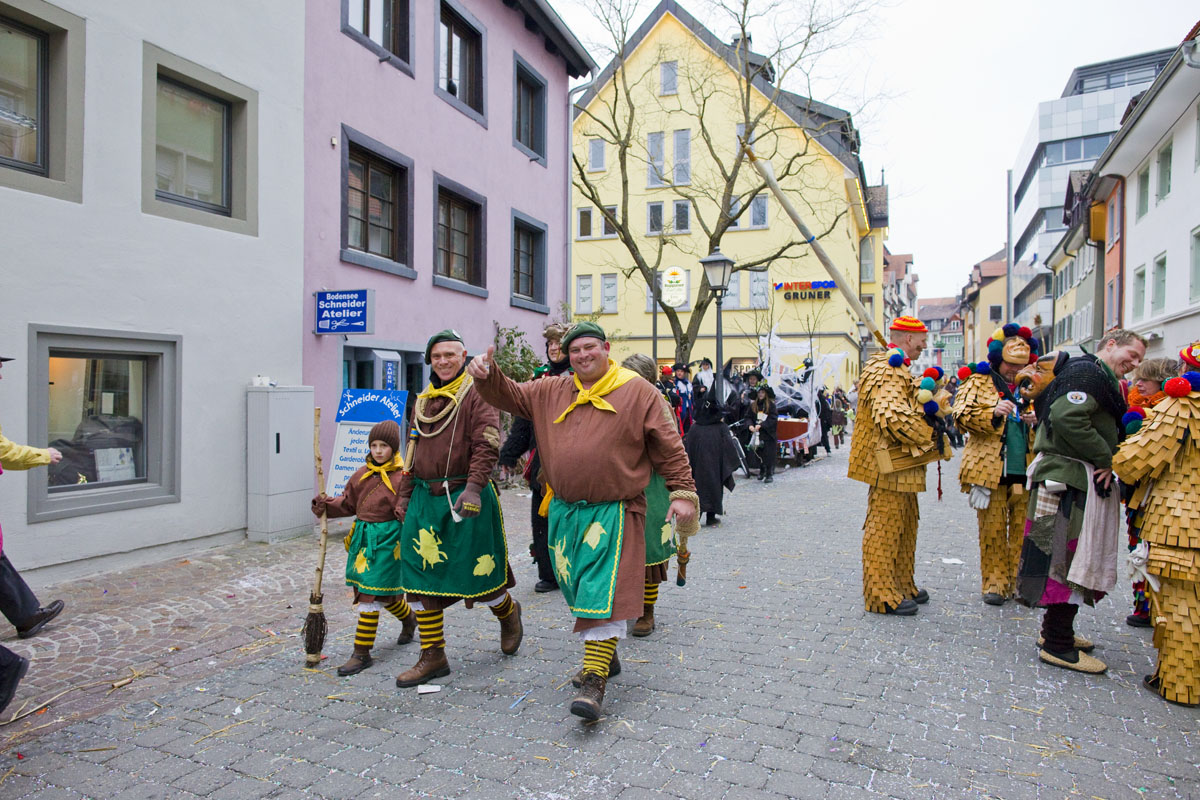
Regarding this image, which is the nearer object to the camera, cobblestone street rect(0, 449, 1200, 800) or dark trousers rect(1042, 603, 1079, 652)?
cobblestone street rect(0, 449, 1200, 800)

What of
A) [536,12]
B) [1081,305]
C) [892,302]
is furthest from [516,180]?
[892,302]

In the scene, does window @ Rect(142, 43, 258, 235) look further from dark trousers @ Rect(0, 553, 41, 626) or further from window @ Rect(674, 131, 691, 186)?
window @ Rect(674, 131, 691, 186)

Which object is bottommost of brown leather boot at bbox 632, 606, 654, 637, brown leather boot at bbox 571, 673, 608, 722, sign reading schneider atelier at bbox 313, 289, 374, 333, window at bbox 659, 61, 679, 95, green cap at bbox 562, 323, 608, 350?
brown leather boot at bbox 632, 606, 654, 637

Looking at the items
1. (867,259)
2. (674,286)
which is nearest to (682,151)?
(674,286)

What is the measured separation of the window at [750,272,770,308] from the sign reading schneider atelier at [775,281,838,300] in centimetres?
85

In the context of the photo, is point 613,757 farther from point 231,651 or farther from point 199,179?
point 199,179

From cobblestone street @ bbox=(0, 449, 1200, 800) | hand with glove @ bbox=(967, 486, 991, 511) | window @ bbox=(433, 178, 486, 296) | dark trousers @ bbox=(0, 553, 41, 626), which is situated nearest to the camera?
cobblestone street @ bbox=(0, 449, 1200, 800)

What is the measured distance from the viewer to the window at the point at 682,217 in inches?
1298

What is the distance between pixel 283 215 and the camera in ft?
28.6

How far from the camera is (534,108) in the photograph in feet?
51.0

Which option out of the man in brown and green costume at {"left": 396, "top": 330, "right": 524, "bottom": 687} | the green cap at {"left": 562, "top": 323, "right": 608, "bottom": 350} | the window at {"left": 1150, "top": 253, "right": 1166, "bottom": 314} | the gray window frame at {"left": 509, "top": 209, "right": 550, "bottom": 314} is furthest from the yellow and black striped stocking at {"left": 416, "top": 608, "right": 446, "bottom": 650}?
the window at {"left": 1150, "top": 253, "right": 1166, "bottom": 314}

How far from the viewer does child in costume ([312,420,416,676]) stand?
4.41 m

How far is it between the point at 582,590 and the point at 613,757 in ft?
2.42

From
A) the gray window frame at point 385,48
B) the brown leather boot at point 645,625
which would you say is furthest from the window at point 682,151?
the brown leather boot at point 645,625
